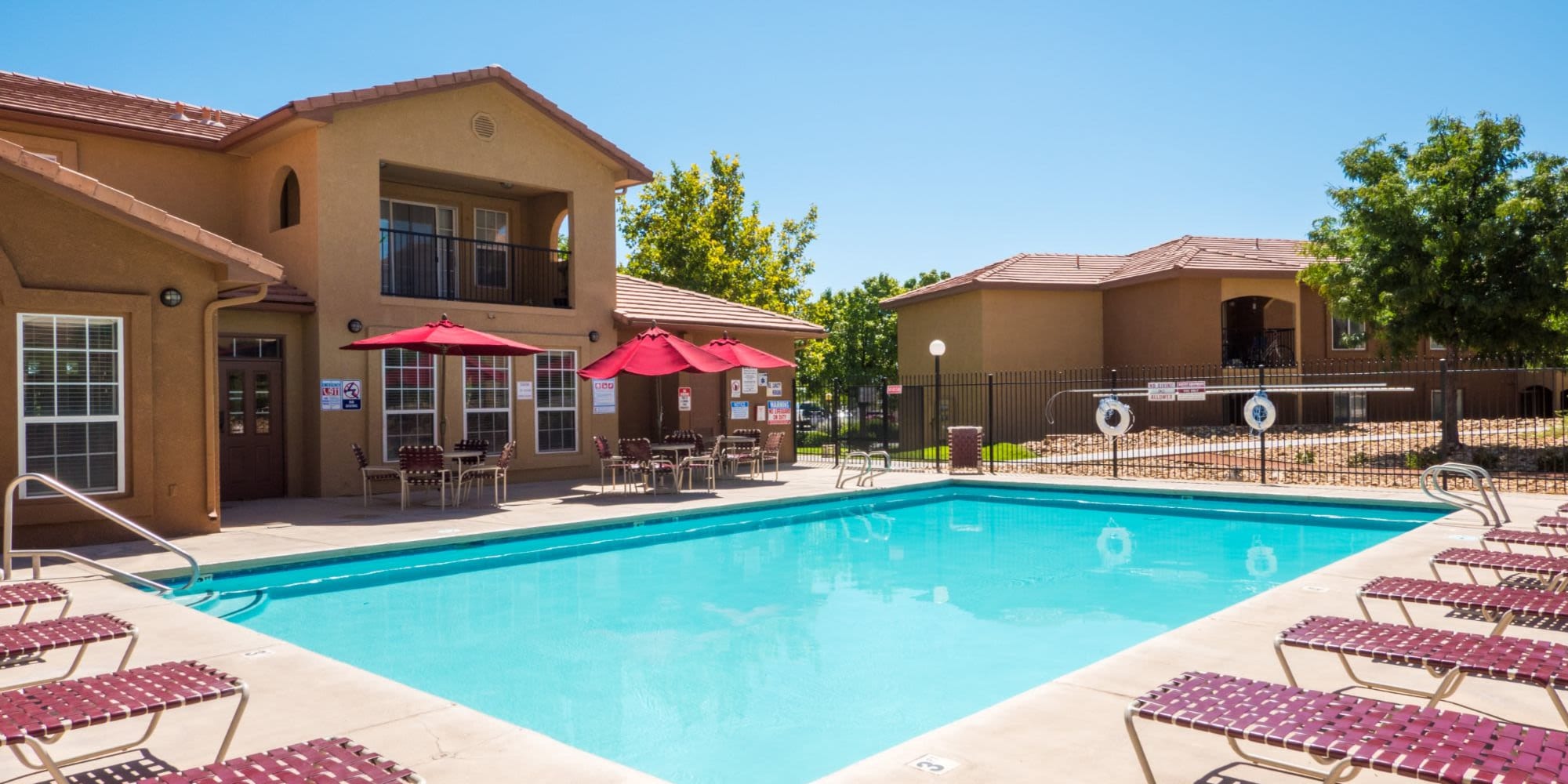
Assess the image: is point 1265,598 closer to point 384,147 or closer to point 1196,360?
point 384,147

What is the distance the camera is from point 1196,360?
958 inches

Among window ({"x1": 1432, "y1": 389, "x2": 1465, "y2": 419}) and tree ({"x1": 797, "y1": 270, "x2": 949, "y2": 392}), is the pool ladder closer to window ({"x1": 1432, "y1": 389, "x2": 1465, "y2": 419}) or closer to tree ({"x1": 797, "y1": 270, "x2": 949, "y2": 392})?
window ({"x1": 1432, "y1": 389, "x2": 1465, "y2": 419})

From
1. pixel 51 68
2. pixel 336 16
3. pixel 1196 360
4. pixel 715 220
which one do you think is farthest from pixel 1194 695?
pixel 715 220

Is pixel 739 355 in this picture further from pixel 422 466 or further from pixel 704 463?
pixel 422 466

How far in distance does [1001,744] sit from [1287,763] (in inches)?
41.9

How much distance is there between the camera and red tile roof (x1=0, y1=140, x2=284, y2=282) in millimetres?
9297

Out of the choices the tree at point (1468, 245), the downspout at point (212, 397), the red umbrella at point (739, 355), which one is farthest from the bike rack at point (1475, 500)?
the downspout at point (212, 397)

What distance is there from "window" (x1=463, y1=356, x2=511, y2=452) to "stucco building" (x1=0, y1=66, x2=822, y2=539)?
39mm

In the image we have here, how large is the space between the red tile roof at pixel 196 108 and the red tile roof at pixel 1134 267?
12.2 metres

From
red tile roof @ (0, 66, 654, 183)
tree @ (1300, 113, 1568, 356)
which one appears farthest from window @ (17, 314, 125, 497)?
tree @ (1300, 113, 1568, 356)

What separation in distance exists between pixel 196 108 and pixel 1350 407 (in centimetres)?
2800

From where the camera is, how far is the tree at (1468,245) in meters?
15.9

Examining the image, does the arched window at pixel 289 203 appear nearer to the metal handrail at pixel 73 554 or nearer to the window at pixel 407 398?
the window at pixel 407 398

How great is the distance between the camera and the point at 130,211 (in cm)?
982
